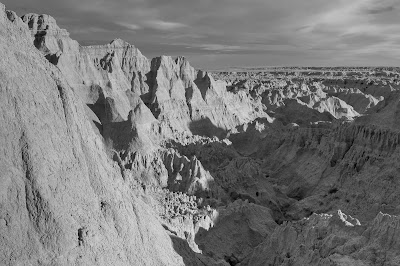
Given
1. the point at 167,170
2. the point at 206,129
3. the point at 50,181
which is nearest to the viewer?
the point at 50,181

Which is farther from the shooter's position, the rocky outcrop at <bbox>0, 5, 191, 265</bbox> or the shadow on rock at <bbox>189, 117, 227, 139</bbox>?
the shadow on rock at <bbox>189, 117, 227, 139</bbox>

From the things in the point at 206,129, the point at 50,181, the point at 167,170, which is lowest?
the point at 167,170

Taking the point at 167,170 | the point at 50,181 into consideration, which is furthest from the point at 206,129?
the point at 50,181

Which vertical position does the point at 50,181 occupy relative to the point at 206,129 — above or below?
above

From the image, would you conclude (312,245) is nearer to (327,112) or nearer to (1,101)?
(1,101)

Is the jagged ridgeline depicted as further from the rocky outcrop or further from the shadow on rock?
the shadow on rock

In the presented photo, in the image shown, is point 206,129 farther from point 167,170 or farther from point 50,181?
point 50,181

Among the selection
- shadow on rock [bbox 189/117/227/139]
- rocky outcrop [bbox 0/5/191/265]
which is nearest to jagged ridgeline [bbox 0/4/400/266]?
rocky outcrop [bbox 0/5/191/265]

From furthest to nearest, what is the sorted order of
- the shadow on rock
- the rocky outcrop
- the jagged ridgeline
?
the shadow on rock < the jagged ridgeline < the rocky outcrop

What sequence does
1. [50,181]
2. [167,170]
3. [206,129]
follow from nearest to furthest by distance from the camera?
[50,181], [167,170], [206,129]
